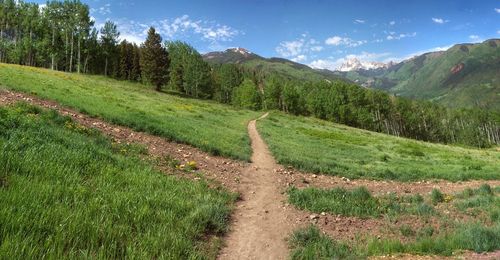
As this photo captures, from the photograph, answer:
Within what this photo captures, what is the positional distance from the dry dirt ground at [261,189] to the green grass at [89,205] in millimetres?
764

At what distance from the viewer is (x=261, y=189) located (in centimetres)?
1500

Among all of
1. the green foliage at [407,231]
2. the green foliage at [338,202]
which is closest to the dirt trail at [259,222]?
the green foliage at [338,202]

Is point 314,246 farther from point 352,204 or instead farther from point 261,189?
point 261,189

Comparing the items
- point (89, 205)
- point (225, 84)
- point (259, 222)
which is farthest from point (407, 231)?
point (225, 84)

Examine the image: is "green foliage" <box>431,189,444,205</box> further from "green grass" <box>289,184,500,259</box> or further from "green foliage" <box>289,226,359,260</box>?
"green foliage" <box>289,226,359,260</box>

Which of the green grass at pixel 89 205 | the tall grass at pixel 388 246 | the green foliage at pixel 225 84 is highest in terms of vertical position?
the green foliage at pixel 225 84

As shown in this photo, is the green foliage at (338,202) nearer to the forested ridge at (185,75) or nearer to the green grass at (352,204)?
the green grass at (352,204)

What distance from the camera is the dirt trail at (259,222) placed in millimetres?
8586

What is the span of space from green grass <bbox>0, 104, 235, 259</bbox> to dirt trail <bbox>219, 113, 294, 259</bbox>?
50 centimetres

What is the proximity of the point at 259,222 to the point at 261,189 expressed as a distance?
4.25m

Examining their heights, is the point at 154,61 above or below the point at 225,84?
above

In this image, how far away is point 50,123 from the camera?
634 inches

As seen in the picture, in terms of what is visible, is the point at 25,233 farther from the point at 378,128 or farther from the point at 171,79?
the point at 378,128

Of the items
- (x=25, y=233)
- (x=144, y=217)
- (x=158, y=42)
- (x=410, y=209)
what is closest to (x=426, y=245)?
(x=410, y=209)
